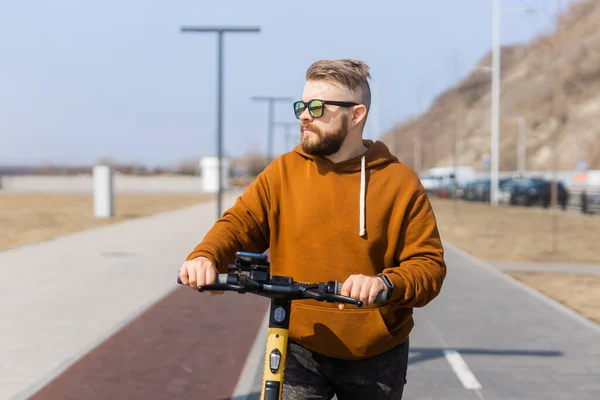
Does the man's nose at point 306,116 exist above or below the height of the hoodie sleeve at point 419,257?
above

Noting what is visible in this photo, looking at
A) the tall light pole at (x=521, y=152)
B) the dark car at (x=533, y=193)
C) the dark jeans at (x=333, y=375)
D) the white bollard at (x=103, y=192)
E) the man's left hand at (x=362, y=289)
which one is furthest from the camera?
the tall light pole at (x=521, y=152)

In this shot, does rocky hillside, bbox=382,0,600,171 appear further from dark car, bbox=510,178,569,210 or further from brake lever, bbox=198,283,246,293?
brake lever, bbox=198,283,246,293

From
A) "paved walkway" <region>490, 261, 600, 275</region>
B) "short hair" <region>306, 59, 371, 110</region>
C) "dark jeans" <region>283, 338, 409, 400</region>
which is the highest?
"short hair" <region>306, 59, 371, 110</region>

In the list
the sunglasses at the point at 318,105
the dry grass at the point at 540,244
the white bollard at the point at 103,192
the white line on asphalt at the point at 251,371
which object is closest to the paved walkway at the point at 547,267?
the dry grass at the point at 540,244

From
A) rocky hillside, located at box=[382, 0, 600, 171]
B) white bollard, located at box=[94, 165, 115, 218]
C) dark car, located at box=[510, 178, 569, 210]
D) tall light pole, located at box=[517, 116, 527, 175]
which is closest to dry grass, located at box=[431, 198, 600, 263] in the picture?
dark car, located at box=[510, 178, 569, 210]

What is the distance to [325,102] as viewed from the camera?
2.79 meters

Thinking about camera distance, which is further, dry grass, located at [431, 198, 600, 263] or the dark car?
the dark car

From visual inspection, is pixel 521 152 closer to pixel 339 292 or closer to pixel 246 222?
pixel 246 222

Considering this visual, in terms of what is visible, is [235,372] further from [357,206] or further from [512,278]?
[512,278]

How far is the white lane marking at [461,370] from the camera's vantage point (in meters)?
6.07

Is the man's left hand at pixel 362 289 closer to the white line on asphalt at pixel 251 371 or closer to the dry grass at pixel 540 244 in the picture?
the white line on asphalt at pixel 251 371

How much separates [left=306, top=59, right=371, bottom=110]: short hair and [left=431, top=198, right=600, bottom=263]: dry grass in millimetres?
12906

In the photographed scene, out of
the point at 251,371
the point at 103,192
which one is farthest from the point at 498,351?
the point at 103,192

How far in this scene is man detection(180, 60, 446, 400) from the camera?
110 inches
